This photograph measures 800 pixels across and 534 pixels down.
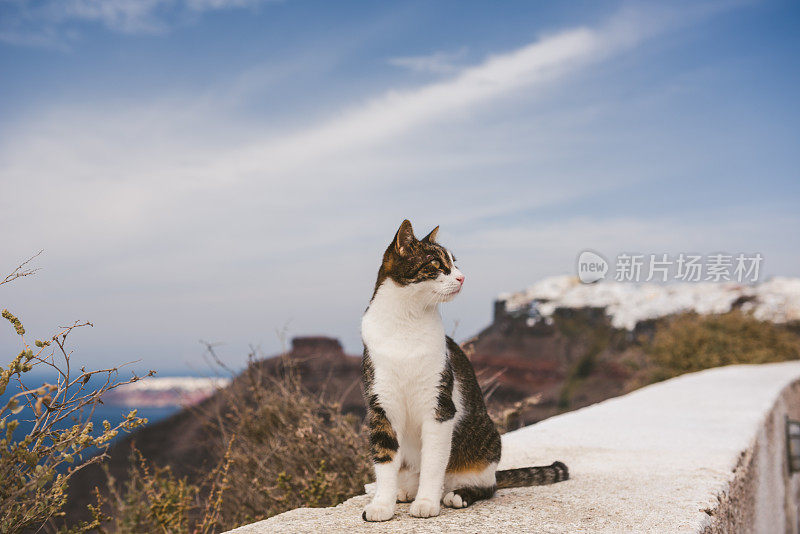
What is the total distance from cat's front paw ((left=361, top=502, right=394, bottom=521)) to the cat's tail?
86 cm

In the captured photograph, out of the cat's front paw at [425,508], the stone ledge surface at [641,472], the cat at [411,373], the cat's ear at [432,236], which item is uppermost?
the cat's ear at [432,236]

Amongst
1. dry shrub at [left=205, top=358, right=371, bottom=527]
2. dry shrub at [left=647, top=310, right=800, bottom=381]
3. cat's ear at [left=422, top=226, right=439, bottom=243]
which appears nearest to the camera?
cat's ear at [left=422, top=226, right=439, bottom=243]

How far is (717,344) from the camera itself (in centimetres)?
1224

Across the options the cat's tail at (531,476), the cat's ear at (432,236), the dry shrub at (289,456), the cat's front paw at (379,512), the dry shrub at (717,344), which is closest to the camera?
the cat's front paw at (379,512)

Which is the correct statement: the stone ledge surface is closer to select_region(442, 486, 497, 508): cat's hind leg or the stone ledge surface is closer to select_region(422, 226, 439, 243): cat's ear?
select_region(442, 486, 497, 508): cat's hind leg

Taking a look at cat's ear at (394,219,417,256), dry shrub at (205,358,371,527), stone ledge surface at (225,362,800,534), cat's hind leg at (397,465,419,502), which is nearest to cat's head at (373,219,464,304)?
cat's ear at (394,219,417,256)

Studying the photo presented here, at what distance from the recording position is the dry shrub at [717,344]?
11.9m

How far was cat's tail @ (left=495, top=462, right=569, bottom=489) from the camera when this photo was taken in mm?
3389

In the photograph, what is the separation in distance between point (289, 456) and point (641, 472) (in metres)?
2.27

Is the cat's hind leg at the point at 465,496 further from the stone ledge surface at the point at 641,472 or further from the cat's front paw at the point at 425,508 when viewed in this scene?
the cat's front paw at the point at 425,508

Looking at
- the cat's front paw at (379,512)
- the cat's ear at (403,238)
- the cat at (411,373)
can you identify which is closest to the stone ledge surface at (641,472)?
the cat's front paw at (379,512)

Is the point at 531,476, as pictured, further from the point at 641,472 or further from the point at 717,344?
the point at 717,344

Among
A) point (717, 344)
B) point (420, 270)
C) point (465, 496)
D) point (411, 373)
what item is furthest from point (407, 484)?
point (717, 344)

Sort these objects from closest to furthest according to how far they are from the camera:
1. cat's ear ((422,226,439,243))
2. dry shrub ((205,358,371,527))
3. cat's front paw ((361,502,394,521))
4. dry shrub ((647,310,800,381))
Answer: cat's front paw ((361,502,394,521)) → cat's ear ((422,226,439,243)) → dry shrub ((205,358,371,527)) → dry shrub ((647,310,800,381))
